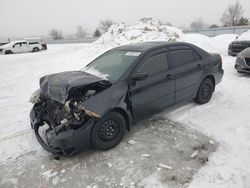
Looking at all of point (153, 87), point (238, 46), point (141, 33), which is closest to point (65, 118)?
point (153, 87)

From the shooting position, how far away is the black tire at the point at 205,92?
217 inches

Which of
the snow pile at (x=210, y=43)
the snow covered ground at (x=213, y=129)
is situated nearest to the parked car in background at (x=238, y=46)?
the snow pile at (x=210, y=43)

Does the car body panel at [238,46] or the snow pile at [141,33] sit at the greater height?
the snow pile at [141,33]

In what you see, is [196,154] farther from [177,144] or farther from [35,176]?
[35,176]

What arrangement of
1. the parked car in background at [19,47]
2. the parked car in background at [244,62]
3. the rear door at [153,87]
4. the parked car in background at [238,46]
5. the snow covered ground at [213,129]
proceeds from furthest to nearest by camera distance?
the parked car in background at [19,47], the parked car in background at [238,46], the parked car in background at [244,62], the rear door at [153,87], the snow covered ground at [213,129]

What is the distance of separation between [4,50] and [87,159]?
25395 millimetres

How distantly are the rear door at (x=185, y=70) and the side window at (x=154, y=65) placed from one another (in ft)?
0.66

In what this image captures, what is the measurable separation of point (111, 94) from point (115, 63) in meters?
1.02

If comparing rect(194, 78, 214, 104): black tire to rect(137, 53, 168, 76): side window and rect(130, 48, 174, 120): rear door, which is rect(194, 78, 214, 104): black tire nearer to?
rect(130, 48, 174, 120): rear door

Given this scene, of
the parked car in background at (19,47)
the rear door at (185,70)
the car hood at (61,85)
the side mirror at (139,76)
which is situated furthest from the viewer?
the parked car in background at (19,47)

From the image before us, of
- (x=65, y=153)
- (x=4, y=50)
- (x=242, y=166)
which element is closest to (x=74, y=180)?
(x=65, y=153)

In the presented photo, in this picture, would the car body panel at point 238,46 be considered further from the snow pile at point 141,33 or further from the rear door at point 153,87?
the rear door at point 153,87

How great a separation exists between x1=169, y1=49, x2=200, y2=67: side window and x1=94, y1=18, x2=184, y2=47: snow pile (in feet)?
31.2

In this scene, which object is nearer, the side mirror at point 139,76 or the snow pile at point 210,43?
the side mirror at point 139,76
